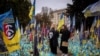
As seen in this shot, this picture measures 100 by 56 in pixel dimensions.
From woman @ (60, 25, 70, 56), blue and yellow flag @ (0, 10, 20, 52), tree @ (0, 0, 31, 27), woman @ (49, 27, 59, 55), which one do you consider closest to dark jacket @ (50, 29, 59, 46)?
woman @ (49, 27, 59, 55)

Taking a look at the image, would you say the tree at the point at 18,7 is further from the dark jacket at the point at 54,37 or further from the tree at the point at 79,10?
the dark jacket at the point at 54,37

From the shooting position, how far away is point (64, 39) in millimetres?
17703

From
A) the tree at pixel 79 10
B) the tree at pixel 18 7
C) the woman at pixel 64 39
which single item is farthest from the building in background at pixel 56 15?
the tree at pixel 18 7

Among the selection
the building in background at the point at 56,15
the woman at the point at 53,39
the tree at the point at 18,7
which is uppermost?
the tree at the point at 18,7

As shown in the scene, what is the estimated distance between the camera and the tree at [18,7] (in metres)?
26.1

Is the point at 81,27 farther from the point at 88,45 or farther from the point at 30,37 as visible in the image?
the point at 30,37

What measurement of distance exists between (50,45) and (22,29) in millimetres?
4185

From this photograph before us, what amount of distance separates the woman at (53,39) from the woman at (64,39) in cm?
44

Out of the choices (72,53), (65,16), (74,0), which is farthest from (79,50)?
(74,0)

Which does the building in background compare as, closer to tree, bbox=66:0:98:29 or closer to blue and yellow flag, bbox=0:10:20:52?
tree, bbox=66:0:98:29

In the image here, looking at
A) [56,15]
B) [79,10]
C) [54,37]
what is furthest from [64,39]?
[79,10]

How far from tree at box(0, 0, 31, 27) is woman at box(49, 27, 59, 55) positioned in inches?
264

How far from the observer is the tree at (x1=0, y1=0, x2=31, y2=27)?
26083 millimetres

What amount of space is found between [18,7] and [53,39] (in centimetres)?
902
